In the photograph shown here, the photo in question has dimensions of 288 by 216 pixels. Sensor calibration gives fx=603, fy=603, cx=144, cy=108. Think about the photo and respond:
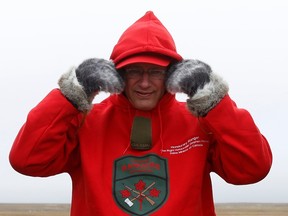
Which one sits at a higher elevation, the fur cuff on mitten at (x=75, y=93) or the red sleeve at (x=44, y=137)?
the fur cuff on mitten at (x=75, y=93)


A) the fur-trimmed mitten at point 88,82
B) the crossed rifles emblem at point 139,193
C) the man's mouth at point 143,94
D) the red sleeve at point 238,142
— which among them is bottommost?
the crossed rifles emblem at point 139,193

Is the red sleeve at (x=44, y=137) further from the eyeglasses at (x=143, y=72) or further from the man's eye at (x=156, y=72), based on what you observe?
the man's eye at (x=156, y=72)

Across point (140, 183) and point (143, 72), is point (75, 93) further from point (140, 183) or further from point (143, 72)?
point (140, 183)

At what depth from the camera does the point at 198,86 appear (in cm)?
515

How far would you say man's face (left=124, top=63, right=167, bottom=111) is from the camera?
5223mm

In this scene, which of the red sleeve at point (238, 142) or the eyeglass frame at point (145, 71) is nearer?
the red sleeve at point (238, 142)

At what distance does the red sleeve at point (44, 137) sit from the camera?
16.6ft

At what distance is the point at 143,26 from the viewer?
5469 mm

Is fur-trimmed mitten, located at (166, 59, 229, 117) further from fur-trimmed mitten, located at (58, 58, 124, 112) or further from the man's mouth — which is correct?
fur-trimmed mitten, located at (58, 58, 124, 112)

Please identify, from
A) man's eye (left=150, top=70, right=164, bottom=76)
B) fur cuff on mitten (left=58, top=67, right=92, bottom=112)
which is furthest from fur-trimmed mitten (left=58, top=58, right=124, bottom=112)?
man's eye (left=150, top=70, right=164, bottom=76)

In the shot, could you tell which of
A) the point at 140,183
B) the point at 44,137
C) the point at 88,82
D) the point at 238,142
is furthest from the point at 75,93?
the point at 238,142

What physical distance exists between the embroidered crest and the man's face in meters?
0.47

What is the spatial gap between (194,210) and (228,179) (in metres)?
0.45

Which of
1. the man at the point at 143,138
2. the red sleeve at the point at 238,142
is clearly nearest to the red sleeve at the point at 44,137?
the man at the point at 143,138
